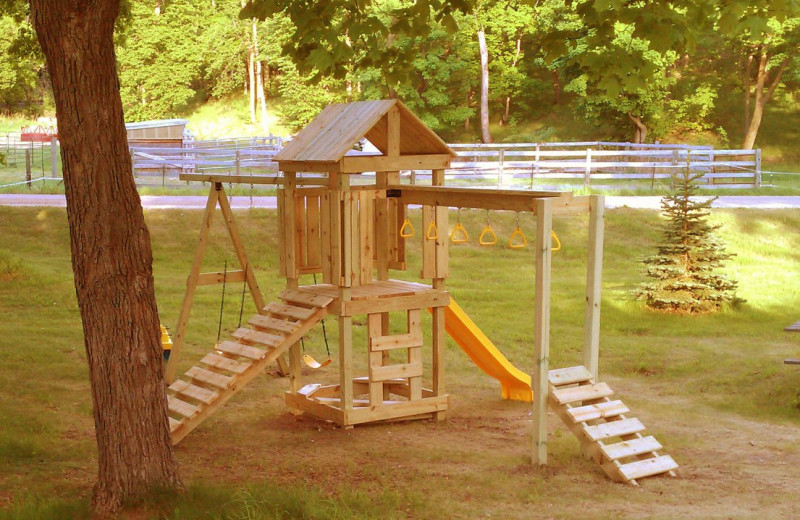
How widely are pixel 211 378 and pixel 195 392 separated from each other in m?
0.20

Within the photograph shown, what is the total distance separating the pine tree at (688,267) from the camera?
52.4 feet

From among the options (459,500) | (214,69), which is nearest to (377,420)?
(459,500)

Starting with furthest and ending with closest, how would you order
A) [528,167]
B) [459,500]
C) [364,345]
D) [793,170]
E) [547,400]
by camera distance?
[793,170] → [528,167] → [364,345] → [547,400] → [459,500]

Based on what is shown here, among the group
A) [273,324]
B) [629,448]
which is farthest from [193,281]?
[629,448]

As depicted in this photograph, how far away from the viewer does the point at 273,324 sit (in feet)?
33.5

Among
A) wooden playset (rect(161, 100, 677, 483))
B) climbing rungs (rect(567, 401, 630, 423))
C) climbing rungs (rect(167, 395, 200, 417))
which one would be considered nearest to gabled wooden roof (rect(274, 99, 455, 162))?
wooden playset (rect(161, 100, 677, 483))

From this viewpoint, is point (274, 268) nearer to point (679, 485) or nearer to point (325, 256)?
point (325, 256)

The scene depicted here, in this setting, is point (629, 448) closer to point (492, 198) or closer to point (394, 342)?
point (492, 198)

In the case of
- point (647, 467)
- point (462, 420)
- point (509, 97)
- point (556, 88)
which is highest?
point (556, 88)

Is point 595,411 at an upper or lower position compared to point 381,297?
lower

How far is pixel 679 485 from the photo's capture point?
8.13 meters

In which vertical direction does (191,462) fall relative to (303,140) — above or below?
below

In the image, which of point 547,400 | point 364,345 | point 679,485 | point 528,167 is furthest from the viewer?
point 528,167

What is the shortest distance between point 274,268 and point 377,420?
29.5ft
